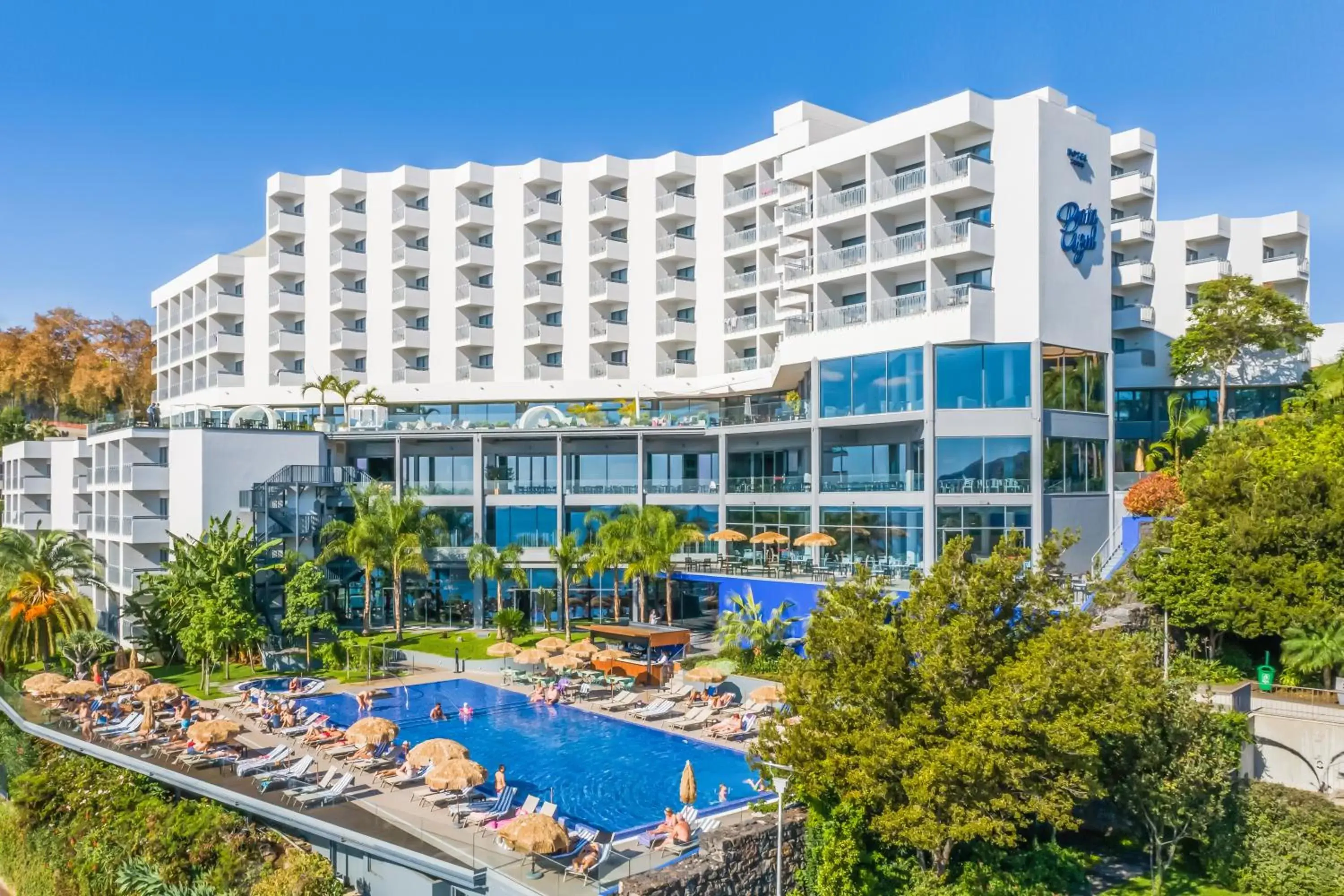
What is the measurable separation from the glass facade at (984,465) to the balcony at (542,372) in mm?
25840

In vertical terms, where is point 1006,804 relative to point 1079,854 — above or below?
above

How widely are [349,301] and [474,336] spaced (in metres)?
8.41

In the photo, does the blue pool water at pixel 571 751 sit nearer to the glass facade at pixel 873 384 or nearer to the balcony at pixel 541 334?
the glass facade at pixel 873 384

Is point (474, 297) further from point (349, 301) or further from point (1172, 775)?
point (1172, 775)

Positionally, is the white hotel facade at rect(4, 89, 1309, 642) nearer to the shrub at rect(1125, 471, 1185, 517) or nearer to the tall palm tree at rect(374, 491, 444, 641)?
the shrub at rect(1125, 471, 1185, 517)

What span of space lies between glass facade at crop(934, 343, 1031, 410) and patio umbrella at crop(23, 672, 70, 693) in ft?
111

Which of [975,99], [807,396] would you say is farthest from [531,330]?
[975,99]

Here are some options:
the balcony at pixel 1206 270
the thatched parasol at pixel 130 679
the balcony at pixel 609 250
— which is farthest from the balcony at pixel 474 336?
the balcony at pixel 1206 270

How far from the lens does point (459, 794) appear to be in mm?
24125

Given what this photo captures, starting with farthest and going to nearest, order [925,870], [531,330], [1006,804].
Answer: [531,330]
[925,870]
[1006,804]

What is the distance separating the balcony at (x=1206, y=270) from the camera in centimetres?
5316

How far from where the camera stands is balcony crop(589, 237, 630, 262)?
5653cm

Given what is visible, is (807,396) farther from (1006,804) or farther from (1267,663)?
(1006,804)

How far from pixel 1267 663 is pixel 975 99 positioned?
2327 cm
